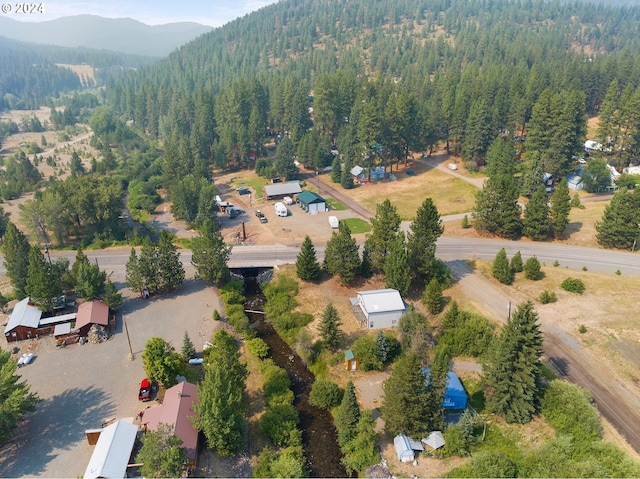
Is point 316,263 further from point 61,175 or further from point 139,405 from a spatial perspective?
point 61,175

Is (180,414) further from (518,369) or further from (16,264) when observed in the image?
(16,264)

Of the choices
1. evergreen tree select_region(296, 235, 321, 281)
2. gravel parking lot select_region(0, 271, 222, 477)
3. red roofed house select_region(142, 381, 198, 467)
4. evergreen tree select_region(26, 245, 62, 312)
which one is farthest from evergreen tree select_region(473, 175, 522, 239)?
evergreen tree select_region(26, 245, 62, 312)

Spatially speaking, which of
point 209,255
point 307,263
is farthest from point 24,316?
point 307,263

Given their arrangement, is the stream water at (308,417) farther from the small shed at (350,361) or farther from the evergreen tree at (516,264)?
the evergreen tree at (516,264)

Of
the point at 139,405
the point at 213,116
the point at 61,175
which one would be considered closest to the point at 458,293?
the point at 139,405

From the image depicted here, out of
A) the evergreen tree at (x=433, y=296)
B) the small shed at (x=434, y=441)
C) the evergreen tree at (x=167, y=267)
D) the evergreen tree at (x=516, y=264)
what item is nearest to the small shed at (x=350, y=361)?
the small shed at (x=434, y=441)

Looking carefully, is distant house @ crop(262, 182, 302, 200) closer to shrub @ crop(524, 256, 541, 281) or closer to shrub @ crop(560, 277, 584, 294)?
shrub @ crop(524, 256, 541, 281)
